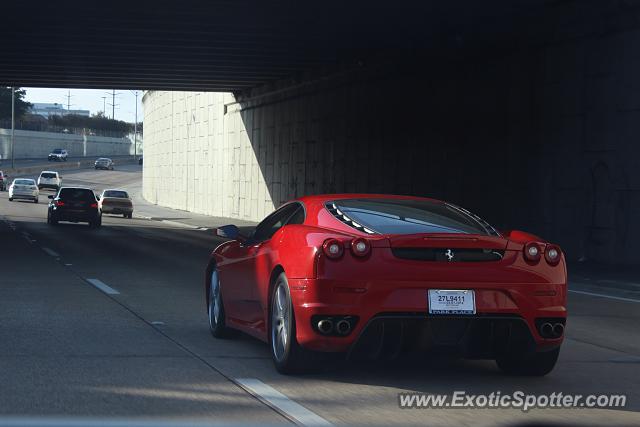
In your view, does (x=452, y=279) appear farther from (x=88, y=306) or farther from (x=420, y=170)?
(x=420, y=170)

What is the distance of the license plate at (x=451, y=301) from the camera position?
7.42 metres

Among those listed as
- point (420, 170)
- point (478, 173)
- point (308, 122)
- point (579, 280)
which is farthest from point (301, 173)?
point (579, 280)

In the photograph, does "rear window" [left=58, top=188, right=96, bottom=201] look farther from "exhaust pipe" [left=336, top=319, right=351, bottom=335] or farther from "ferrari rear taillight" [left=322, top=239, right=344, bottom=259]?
"exhaust pipe" [left=336, top=319, right=351, bottom=335]

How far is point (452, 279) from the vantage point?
24.5ft

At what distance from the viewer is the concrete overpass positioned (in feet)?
73.1

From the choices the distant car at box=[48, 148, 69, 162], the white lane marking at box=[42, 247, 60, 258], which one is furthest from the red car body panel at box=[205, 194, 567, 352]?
the distant car at box=[48, 148, 69, 162]

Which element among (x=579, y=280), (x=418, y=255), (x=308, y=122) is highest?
(x=308, y=122)

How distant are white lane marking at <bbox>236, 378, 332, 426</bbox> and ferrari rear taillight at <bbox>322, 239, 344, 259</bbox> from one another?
1.01m

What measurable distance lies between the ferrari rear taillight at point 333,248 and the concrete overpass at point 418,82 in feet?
48.3

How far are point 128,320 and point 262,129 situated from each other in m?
36.1

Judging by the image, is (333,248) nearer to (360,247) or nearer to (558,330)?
(360,247)

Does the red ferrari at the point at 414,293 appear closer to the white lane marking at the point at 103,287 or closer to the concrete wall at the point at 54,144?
the white lane marking at the point at 103,287

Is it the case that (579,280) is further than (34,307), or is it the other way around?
(579,280)

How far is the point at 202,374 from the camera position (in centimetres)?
802
